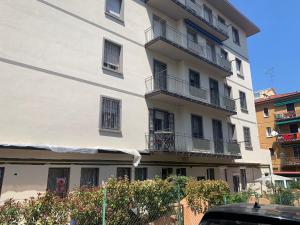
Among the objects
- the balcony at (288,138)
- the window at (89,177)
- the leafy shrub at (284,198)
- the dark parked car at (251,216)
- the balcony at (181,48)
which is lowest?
the leafy shrub at (284,198)

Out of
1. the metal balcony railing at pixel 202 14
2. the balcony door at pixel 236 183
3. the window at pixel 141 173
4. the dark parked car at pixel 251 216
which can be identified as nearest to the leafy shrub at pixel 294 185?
the balcony door at pixel 236 183

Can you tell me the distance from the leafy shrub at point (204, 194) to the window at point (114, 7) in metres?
11.1

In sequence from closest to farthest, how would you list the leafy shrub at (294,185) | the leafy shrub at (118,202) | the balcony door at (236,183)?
the leafy shrub at (118,202), the balcony door at (236,183), the leafy shrub at (294,185)

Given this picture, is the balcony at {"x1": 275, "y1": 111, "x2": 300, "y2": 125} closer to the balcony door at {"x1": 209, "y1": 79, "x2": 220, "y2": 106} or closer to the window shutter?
the balcony door at {"x1": 209, "y1": 79, "x2": 220, "y2": 106}

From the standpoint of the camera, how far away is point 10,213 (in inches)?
225

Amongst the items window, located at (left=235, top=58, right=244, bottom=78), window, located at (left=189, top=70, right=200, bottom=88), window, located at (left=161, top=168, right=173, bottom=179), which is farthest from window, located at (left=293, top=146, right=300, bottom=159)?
window, located at (left=161, top=168, right=173, bottom=179)

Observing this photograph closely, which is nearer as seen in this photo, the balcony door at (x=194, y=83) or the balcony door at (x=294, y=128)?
the balcony door at (x=194, y=83)

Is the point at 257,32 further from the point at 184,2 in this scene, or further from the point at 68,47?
the point at 68,47

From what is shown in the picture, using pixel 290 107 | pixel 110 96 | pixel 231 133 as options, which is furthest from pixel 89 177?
pixel 290 107

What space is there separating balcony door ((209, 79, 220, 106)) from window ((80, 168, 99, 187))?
1197cm

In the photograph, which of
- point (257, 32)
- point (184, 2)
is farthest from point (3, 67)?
point (257, 32)

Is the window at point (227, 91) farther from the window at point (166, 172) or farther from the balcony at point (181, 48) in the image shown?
the window at point (166, 172)

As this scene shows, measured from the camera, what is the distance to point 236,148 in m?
21.1

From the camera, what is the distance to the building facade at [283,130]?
1516 inches
